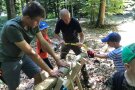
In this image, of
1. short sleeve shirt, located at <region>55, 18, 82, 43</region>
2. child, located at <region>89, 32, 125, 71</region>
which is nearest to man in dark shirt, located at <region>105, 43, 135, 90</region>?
child, located at <region>89, 32, 125, 71</region>

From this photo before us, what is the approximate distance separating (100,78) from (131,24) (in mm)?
11682

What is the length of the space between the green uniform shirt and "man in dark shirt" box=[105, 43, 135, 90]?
169 cm

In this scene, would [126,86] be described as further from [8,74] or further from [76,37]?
[76,37]

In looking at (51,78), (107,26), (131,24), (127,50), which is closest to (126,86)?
(127,50)

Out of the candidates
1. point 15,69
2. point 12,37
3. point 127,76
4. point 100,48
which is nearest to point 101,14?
point 100,48

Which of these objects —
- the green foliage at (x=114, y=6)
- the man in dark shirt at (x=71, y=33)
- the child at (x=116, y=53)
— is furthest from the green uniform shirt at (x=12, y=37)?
the green foliage at (x=114, y=6)

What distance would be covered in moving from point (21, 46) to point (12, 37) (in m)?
0.19

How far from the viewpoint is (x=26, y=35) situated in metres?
4.33

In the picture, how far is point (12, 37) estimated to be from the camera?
404cm

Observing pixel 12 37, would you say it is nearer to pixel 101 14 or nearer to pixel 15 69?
pixel 15 69

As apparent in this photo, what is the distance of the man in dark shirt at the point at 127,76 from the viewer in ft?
8.52

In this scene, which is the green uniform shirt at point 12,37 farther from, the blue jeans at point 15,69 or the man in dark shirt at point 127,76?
the man in dark shirt at point 127,76

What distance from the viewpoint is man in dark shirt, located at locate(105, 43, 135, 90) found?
102 inches

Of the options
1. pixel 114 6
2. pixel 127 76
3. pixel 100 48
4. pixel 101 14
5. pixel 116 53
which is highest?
pixel 127 76
